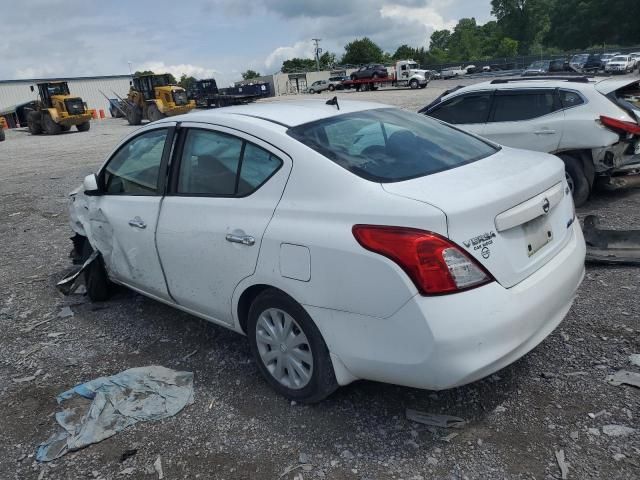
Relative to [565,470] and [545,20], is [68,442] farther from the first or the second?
[545,20]

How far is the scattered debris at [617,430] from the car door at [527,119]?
15.6ft

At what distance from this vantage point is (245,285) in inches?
121

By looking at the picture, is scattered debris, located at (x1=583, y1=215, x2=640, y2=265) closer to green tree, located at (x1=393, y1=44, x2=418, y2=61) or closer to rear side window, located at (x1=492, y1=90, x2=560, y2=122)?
rear side window, located at (x1=492, y1=90, x2=560, y2=122)

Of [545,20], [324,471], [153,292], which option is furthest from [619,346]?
[545,20]

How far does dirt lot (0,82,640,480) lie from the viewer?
262 centimetres

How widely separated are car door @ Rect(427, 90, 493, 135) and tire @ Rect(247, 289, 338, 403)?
5089 mm

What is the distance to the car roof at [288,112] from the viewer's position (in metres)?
3.30

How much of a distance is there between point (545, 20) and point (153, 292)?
4980 inches

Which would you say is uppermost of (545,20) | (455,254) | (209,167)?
(545,20)

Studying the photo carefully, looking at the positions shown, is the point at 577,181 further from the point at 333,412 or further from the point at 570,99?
the point at 333,412

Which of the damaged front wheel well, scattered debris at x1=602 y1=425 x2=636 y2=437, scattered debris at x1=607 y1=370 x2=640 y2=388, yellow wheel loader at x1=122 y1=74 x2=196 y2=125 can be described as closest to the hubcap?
the damaged front wheel well

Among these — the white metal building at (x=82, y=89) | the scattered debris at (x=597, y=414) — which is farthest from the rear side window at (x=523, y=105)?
the white metal building at (x=82, y=89)

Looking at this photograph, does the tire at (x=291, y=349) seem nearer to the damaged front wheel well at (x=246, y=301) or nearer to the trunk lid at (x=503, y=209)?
the damaged front wheel well at (x=246, y=301)

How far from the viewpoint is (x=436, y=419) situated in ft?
9.52
